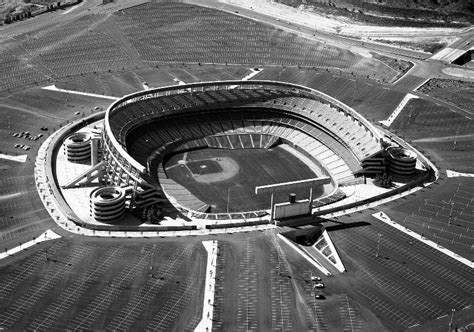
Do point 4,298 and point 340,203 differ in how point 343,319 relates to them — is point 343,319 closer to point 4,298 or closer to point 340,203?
point 340,203

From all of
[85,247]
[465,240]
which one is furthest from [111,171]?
[465,240]

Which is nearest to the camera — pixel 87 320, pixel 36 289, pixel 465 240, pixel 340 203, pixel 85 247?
pixel 87 320

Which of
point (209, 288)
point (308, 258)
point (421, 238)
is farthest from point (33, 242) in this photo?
point (421, 238)

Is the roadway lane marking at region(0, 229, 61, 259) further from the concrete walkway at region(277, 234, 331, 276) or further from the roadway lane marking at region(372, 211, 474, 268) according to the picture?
the roadway lane marking at region(372, 211, 474, 268)

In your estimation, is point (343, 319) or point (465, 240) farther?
point (465, 240)

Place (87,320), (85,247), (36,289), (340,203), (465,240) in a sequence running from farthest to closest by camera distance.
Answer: (340,203) → (465,240) → (85,247) → (36,289) → (87,320)

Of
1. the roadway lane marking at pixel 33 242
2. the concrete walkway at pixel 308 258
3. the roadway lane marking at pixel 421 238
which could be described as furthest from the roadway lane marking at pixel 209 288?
the roadway lane marking at pixel 421 238
